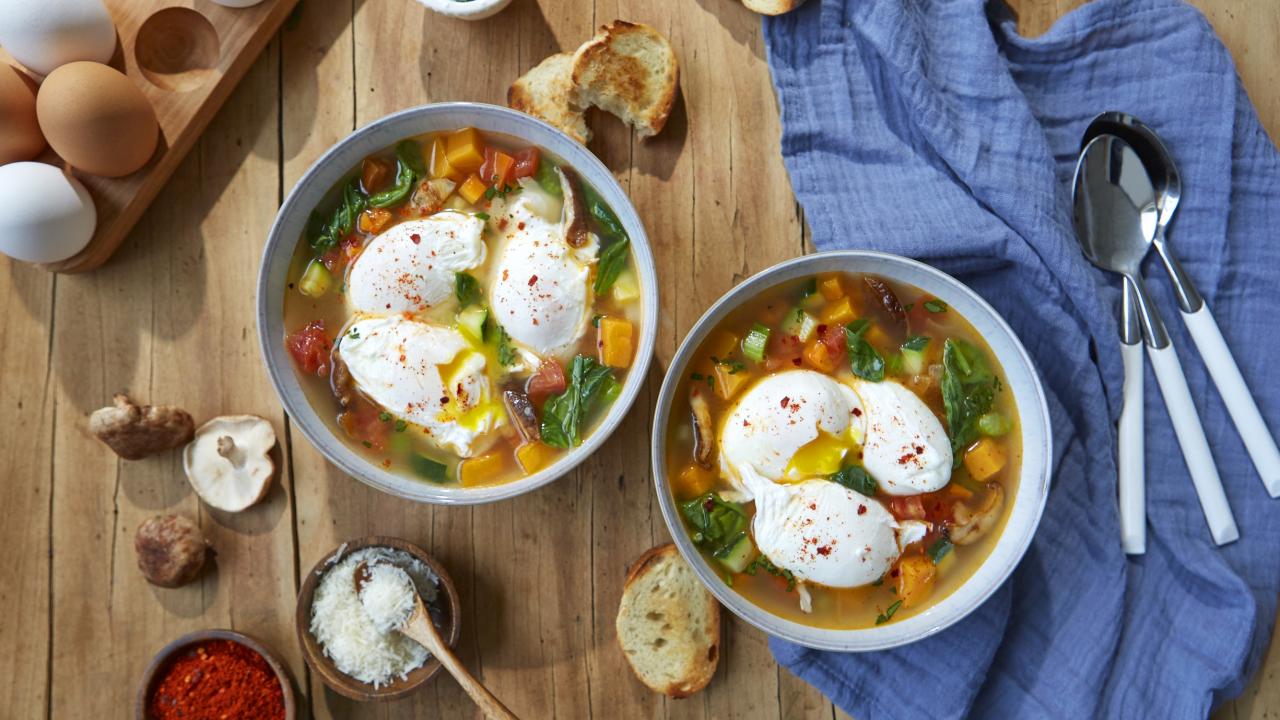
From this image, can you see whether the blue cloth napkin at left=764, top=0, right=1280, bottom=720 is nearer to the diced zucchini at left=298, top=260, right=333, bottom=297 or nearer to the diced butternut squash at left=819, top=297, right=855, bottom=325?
the diced butternut squash at left=819, top=297, right=855, bottom=325

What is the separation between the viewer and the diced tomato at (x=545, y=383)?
295 centimetres

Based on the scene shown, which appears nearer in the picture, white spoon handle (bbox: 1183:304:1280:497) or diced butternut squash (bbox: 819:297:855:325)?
diced butternut squash (bbox: 819:297:855:325)

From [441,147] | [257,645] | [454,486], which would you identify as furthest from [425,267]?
[257,645]

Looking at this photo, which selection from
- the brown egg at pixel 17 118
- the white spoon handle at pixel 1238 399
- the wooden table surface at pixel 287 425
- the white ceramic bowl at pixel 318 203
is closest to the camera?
the white ceramic bowl at pixel 318 203

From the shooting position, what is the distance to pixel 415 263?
2.88 metres

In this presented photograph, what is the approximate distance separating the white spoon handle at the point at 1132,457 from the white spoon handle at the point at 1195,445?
10 cm

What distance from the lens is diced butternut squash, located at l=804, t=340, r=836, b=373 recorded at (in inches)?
116

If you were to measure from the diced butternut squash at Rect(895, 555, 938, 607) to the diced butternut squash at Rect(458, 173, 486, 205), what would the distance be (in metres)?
1.94

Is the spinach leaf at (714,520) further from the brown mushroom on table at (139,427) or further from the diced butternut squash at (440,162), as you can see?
the brown mushroom on table at (139,427)

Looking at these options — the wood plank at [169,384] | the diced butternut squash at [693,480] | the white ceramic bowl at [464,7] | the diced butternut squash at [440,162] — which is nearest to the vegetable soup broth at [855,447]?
the diced butternut squash at [693,480]

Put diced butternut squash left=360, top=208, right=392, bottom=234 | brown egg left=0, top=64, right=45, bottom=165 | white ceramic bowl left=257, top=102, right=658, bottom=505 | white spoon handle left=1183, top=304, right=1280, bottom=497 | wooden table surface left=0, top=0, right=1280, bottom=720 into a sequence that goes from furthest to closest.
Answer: wooden table surface left=0, top=0, right=1280, bottom=720 < white spoon handle left=1183, top=304, right=1280, bottom=497 < diced butternut squash left=360, top=208, right=392, bottom=234 < brown egg left=0, top=64, right=45, bottom=165 < white ceramic bowl left=257, top=102, right=658, bottom=505

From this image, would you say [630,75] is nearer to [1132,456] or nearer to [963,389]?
[963,389]

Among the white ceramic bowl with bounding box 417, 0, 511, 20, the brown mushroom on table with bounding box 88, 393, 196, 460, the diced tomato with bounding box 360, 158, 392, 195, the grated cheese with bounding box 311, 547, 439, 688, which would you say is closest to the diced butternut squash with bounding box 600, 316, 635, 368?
the diced tomato with bounding box 360, 158, 392, 195

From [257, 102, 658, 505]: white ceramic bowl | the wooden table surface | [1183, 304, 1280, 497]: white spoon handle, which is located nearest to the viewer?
[257, 102, 658, 505]: white ceramic bowl
